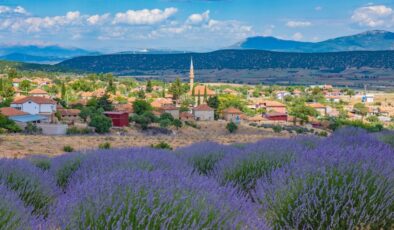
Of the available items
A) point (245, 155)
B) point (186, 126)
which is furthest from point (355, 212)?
point (186, 126)

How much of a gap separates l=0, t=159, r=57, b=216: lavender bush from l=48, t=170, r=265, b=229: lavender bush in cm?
171

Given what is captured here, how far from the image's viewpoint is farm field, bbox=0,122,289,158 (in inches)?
1116

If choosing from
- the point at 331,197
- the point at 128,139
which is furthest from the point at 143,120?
the point at 331,197

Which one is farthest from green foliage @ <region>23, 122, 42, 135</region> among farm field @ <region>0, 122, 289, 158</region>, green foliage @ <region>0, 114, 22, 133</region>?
farm field @ <region>0, 122, 289, 158</region>

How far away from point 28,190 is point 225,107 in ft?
247

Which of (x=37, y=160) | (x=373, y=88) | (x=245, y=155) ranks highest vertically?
(x=245, y=155)

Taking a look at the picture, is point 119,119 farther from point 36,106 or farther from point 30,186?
point 30,186

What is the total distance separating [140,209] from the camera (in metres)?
3.53

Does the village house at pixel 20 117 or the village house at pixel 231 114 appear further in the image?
the village house at pixel 231 114

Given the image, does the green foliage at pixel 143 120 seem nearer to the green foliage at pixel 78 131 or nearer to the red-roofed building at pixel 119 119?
the red-roofed building at pixel 119 119

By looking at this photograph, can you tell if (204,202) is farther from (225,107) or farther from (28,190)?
(225,107)

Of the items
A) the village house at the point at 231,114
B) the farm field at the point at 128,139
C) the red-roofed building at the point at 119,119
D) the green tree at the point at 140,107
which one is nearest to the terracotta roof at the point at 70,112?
the red-roofed building at the point at 119,119

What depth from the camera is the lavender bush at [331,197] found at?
16.3ft

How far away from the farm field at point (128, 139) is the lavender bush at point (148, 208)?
21.3 meters
